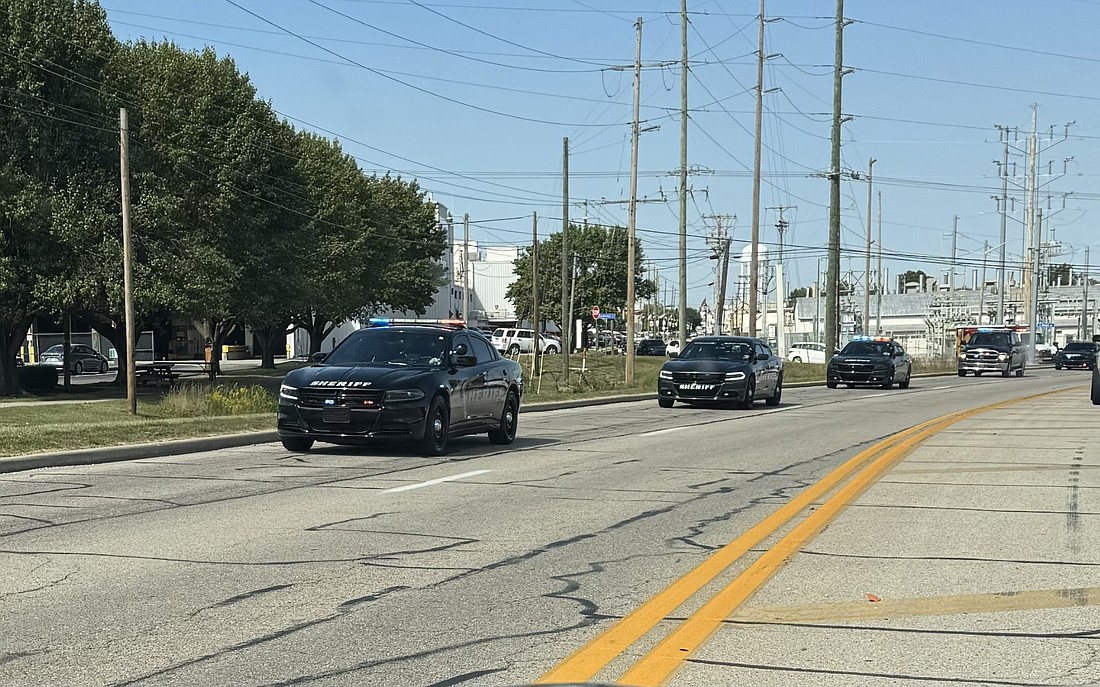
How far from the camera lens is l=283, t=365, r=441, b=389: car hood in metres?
15.1

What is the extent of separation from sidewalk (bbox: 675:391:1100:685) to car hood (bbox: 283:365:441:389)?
6.00 meters

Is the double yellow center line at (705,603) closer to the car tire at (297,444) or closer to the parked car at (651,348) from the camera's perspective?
the car tire at (297,444)

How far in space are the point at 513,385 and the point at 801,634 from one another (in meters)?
12.4

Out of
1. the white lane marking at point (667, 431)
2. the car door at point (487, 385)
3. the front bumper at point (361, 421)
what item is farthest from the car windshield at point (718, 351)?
the front bumper at point (361, 421)

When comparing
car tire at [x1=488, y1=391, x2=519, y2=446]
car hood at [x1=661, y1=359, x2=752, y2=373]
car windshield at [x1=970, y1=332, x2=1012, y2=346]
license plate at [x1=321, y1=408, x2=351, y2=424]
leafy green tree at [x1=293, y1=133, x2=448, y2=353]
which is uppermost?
leafy green tree at [x1=293, y1=133, x2=448, y2=353]

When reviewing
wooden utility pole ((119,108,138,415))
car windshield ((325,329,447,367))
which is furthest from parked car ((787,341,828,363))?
car windshield ((325,329,447,367))

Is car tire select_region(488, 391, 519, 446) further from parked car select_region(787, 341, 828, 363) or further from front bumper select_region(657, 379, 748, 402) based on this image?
parked car select_region(787, 341, 828, 363)

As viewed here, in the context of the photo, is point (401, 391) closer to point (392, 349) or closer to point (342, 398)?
point (342, 398)

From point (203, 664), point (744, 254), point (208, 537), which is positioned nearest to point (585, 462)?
point (208, 537)

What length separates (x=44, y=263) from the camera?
33656 mm

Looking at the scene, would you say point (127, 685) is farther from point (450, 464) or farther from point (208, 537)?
point (450, 464)

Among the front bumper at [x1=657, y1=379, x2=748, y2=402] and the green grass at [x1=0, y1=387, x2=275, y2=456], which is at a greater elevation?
the front bumper at [x1=657, y1=379, x2=748, y2=402]

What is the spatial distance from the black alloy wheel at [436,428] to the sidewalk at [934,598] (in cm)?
565

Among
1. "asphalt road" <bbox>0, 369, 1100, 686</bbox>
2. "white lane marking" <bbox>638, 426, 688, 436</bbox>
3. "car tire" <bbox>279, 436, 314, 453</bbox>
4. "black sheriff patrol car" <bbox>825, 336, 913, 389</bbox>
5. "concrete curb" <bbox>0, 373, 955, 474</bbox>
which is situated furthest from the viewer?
"black sheriff patrol car" <bbox>825, 336, 913, 389</bbox>
